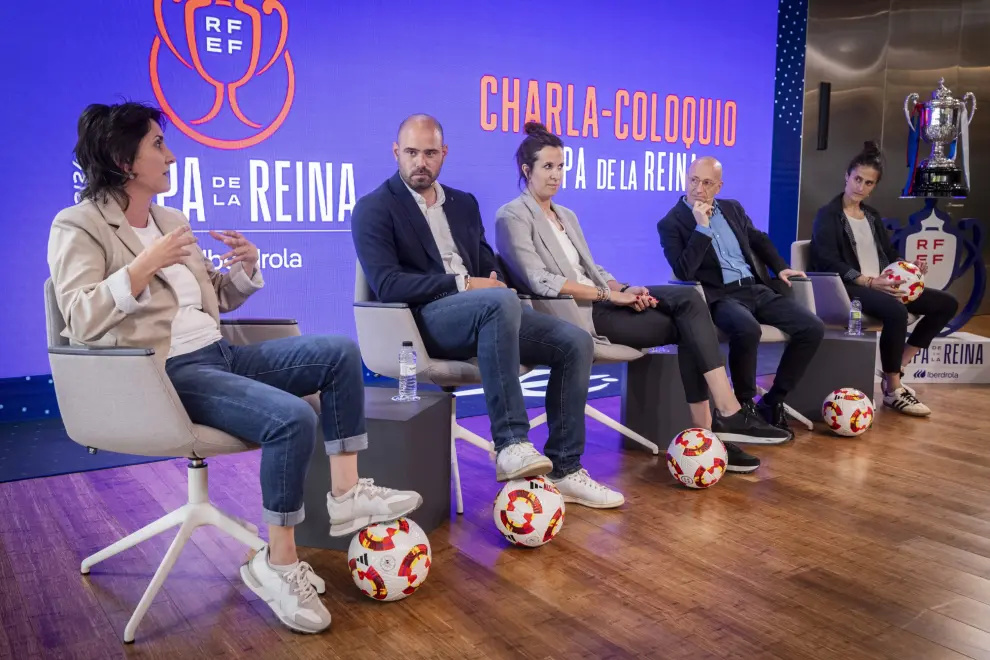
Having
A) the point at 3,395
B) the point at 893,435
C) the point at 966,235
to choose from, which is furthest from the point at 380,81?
the point at 966,235

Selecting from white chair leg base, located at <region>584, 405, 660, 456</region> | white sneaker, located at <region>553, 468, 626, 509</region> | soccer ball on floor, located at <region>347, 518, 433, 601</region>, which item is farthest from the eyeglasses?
soccer ball on floor, located at <region>347, 518, 433, 601</region>

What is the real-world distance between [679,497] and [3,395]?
2.96 metres

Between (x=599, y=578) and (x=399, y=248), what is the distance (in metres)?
1.32

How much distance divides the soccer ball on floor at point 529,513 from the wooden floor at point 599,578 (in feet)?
0.20

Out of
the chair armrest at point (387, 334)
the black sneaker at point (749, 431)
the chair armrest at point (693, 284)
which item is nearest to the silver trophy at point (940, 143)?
the chair armrest at point (693, 284)

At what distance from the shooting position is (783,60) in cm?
659

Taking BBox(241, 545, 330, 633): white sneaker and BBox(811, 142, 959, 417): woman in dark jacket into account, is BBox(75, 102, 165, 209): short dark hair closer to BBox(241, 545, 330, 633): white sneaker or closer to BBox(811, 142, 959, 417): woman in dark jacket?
BBox(241, 545, 330, 633): white sneaker

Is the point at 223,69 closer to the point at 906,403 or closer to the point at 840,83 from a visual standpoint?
the point at 906,403

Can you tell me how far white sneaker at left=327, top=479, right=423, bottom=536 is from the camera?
92.5 inches

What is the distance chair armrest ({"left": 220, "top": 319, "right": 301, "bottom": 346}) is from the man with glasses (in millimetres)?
1991

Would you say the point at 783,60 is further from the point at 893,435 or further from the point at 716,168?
the point at 893,435

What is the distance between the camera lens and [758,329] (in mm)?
3820

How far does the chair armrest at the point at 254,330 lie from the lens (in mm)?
2621

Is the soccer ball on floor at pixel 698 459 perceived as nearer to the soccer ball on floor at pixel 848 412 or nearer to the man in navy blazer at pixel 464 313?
the man in navy blazer at pixel 464 313
